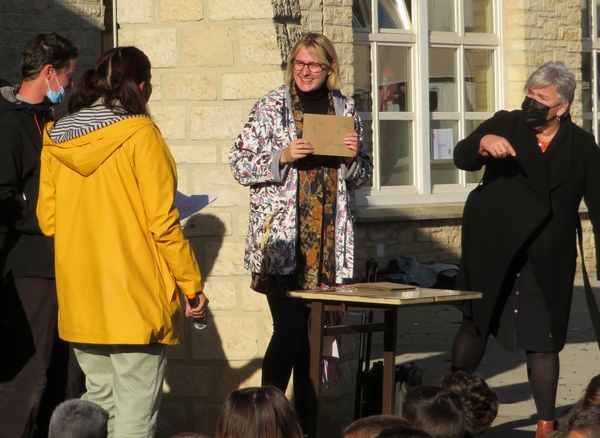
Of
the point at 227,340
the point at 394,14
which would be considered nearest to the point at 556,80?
the point at 227,340

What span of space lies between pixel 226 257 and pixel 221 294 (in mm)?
196

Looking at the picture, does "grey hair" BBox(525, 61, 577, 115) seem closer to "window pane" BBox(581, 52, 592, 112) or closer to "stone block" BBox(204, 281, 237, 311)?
"stone block" BBox(204, 281, 237, 311)

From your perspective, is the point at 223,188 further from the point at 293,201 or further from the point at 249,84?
the point at 293,201

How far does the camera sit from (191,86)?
5.09 meters

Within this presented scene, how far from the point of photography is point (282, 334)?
4445mm

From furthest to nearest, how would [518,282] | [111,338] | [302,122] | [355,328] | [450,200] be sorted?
[450,200] → [518,282] → [302,122] → [355,328] → [111,338]

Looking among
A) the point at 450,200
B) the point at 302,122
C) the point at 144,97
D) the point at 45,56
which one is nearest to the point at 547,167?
the point at 302,122

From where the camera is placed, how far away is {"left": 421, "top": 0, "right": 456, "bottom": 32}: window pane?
1310 centimetres

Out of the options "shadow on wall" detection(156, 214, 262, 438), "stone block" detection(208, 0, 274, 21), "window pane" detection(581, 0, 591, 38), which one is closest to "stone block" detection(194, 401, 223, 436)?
"shadow on wall" detection(156, 214, 262, 438)

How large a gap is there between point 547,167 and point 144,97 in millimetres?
2069

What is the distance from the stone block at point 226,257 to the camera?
16.6 ft

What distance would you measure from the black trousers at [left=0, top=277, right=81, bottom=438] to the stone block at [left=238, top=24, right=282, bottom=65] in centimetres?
159

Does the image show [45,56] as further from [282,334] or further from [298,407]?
[298,407]

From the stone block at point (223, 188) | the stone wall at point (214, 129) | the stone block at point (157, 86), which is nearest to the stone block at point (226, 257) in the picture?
the stone wall at point (214, 129)
